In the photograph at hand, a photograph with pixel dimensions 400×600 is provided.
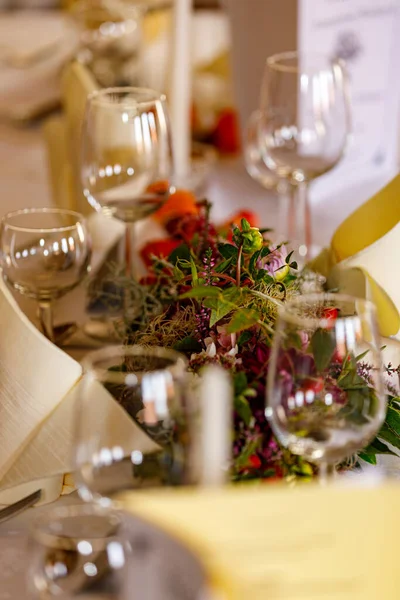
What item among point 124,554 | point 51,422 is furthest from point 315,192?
point 124,554

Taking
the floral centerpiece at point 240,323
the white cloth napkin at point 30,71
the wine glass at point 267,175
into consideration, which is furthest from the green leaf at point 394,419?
the white cloth napkin at point 30,71

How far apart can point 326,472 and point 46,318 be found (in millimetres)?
454

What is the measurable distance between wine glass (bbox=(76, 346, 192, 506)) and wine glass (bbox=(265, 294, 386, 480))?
73mm

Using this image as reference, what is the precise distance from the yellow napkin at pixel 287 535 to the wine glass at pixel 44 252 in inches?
19.9

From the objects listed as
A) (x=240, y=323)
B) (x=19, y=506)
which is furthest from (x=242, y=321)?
(x=19, y=506)

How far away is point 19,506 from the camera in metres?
0.68

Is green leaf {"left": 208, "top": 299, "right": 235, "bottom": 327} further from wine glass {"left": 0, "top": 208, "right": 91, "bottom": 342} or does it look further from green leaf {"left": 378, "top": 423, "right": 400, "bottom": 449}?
wine glass {"left": 0, "top": 208, "right": 91, "bottom": 342}

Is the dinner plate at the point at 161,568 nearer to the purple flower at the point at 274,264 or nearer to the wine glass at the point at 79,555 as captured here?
the wine glass at the point at 79,555

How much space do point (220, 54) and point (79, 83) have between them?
93 centimetres

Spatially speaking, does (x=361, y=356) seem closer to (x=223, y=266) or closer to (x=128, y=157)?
(x=223, y=266)

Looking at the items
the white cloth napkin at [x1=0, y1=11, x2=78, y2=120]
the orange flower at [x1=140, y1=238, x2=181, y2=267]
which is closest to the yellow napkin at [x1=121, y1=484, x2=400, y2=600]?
the orange flower at [x1=140, y1=238, x2=181, y2=267]

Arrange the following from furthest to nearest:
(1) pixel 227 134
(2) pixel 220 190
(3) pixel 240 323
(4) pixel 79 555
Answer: (1) pixel 227 134 < (2) pixel 220 190 < (3) pixel 240 323 < (4) pixel 79 555

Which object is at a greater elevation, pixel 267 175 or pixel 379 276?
pixel 379 276

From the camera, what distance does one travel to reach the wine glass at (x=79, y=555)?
0.46 meters
